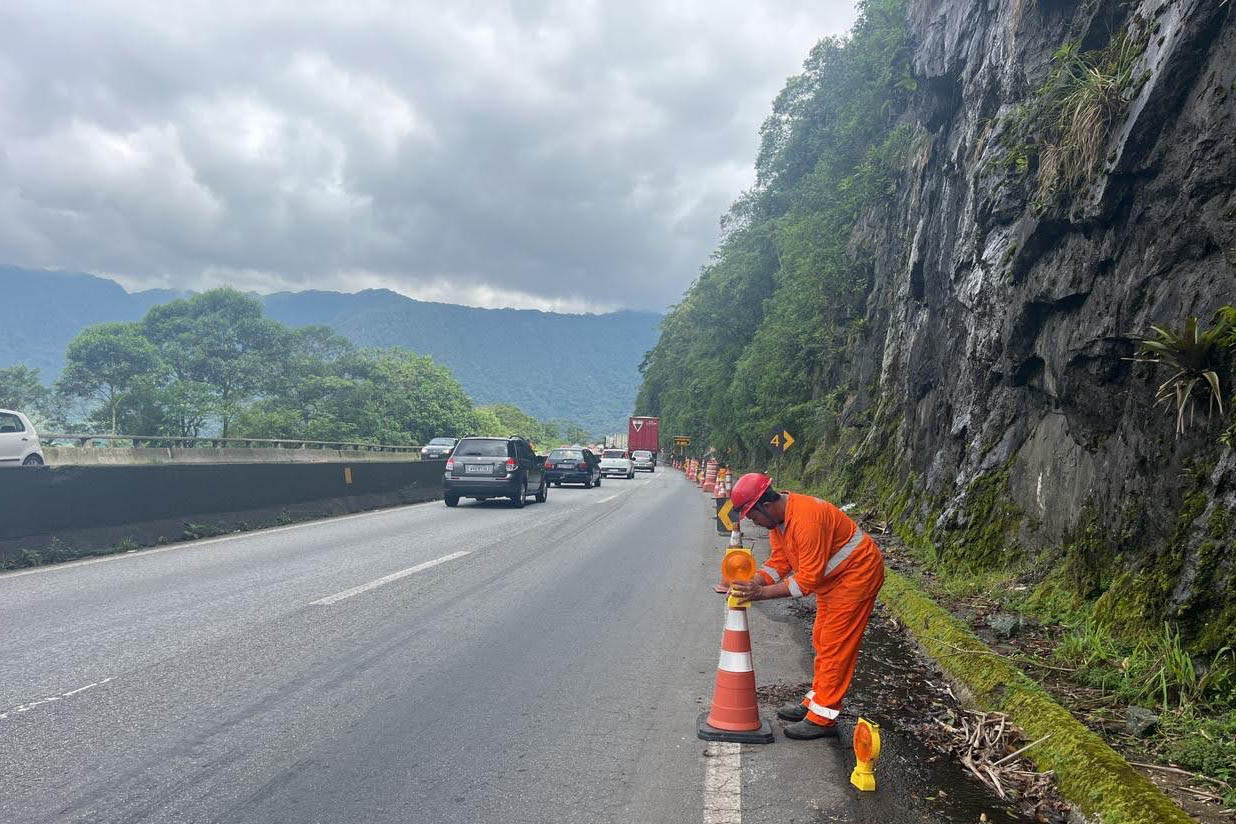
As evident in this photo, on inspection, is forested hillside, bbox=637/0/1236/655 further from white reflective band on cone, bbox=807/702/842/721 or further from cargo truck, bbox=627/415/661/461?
cargo truck, bbox=627/415/661/461

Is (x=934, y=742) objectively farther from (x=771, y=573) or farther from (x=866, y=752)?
(x=771, y=573)

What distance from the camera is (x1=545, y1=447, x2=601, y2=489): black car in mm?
31359

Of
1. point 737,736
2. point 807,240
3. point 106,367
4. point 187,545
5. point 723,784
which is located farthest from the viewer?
point 106,367

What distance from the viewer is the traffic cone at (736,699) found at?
14.7ft

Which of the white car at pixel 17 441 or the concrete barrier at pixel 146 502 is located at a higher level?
the white car at pixel 17 441

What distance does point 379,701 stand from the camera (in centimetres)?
488

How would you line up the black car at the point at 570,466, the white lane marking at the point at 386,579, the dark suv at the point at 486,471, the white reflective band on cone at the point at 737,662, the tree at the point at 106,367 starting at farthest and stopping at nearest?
the tree at the point at 106,367 < the black car at the point at 570,466 < the dark suv at the point at 486,471 < the white lane marking at the point at 386,579 < the white reflective band on cone at the point at 737,662

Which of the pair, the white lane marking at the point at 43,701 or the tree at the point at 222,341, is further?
the tree at the point at 222,341

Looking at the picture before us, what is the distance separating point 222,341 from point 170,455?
4428 centimetres

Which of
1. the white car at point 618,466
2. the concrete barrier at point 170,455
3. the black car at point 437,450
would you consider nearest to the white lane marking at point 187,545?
the concrete barrier at point 170,455

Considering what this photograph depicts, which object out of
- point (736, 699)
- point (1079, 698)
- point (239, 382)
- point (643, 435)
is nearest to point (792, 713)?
point (736, 699)

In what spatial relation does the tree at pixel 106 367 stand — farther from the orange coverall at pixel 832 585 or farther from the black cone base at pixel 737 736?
the orange coverall at pixel 832 585

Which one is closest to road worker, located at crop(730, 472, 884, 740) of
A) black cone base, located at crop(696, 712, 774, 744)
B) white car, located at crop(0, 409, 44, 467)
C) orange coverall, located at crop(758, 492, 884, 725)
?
orange coverall, located at crop(758, 492, 884, 725)

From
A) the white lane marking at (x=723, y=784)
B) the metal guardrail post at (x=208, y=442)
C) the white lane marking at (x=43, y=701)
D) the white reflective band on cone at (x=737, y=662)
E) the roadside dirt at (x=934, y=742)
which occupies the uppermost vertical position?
the metal guardrail post at (x=208, y=442)
